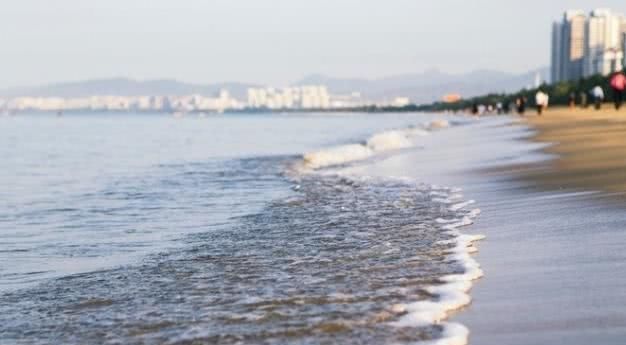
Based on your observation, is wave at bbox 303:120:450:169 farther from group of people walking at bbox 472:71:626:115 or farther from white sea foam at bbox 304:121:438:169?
group of people walking at bbox 472:71:626:115

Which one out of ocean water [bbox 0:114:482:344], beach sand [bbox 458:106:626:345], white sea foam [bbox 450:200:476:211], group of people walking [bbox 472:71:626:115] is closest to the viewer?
beach sand [bbox 458:106:626:345]

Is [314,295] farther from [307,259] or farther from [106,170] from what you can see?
[106,170]

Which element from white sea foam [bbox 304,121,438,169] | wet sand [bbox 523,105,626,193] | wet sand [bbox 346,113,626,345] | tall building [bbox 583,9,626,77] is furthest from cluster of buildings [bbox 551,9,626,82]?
wet sand [bbox 346,113,626,345]

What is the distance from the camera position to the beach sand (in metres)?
4.66

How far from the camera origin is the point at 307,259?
24.2 ft

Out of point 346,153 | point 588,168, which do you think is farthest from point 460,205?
point 346,153

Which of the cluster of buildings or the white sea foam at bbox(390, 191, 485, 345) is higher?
the cluster of buildings

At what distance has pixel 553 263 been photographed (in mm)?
6230

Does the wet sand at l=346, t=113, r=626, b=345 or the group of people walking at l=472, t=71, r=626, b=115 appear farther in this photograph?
the group of people walking at l=472, t=71, r=626, b=115

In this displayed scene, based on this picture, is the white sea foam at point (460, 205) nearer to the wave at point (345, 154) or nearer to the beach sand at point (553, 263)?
the beach sand at point (553, 263)

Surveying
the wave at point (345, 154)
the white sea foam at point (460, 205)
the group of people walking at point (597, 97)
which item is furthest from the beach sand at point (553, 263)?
the group of people walking at point (597, 97)

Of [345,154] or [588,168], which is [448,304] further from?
[345,154]

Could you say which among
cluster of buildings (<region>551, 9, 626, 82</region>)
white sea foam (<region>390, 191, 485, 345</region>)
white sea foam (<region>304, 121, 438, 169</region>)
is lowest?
white sea foam (<region>304, 121, 438, 169</region>)

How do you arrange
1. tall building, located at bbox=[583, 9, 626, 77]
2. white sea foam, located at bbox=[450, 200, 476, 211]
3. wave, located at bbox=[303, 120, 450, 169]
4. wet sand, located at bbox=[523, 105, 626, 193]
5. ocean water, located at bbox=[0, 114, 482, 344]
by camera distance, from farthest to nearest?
tall building, located at bbox=[583, 9, 626, 77]
wave, located at bbox=[303, 120, 450, 169]
wet sand, located at bbox=[523, 105, 626, 193]
white sea foam, located at bbox=[450, 200, 476, 211]
ocean water, located at bbox=[0, 114, 482, 344]
